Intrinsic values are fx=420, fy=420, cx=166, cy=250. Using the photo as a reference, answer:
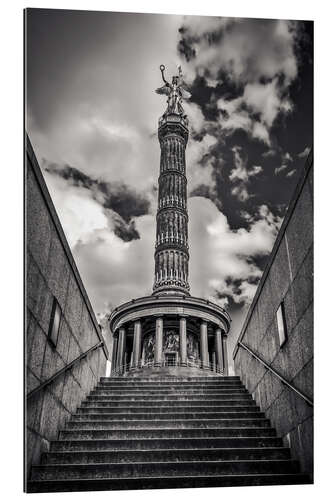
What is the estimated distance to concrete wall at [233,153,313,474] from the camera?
5328mm

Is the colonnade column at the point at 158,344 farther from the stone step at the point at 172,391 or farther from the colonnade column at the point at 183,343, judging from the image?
the stone step at the point at 172,391

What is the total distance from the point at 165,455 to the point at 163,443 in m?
0.48

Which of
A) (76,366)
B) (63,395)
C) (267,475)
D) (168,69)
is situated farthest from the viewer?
(168,69)

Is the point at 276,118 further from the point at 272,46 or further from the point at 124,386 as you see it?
the point at 124,386

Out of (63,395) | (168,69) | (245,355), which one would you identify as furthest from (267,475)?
(168,69)

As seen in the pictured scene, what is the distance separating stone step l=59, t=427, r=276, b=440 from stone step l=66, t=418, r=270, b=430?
1.14ft

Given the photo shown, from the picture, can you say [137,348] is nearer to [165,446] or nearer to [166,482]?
[165,446]

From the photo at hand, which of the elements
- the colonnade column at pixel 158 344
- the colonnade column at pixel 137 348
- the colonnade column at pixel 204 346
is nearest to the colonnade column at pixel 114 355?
the colonnade column at pixel 137 348

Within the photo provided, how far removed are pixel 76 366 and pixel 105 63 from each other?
5.35 meters

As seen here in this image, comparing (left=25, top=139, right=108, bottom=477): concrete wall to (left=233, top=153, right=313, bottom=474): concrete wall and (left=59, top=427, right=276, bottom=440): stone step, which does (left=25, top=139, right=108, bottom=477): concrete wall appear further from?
A: (left=233, top=153, right=313, bottom=474): concrete wall

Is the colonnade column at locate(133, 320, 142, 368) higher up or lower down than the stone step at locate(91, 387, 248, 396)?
higher up

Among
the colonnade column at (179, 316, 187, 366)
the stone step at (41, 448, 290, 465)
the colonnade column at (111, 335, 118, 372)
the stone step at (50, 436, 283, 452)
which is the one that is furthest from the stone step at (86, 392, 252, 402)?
the colonnade column at (111, 335, 118, 372)

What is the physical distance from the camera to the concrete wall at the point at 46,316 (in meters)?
5.06

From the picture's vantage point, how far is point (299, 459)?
17.9 ft
